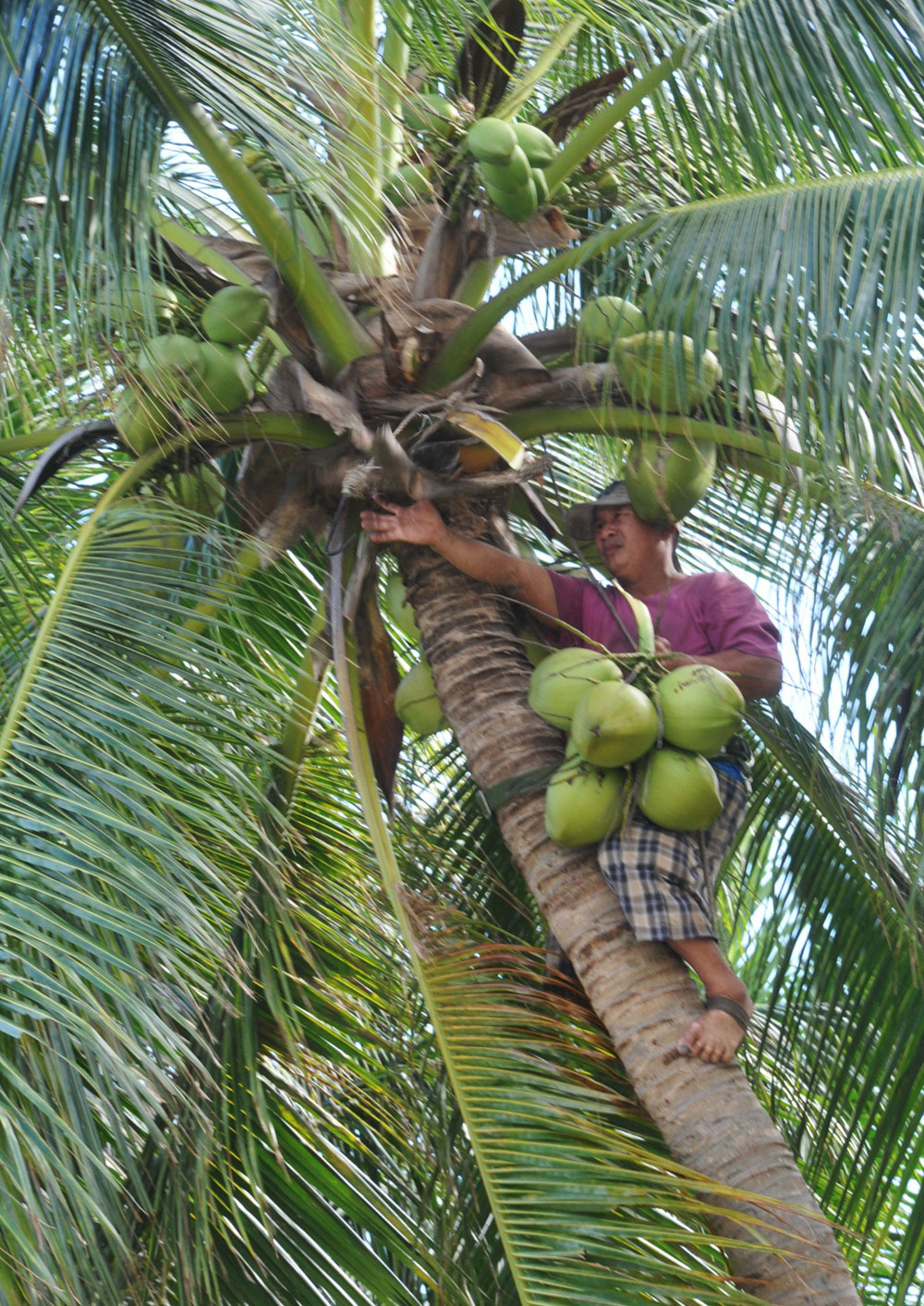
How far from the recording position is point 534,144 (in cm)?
338

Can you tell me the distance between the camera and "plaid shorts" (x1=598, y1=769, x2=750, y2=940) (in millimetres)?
3006

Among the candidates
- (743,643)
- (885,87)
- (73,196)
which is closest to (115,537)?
(73,196)

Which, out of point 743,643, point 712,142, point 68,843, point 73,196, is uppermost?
point 712,142

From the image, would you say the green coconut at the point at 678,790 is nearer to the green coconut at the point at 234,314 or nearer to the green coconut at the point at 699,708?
the green coconut at the point at 699,708

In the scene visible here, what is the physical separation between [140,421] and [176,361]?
16 cm

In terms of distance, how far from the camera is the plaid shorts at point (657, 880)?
3006mm

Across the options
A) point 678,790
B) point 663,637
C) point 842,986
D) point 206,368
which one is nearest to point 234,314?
point 206,368

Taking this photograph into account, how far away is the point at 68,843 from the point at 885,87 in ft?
7.62

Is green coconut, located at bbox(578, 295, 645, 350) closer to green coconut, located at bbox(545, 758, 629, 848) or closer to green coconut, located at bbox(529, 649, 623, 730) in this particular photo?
green coconut, located at bbox(529, 649, 623, 730)

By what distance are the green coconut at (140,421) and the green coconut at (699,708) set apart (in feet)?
3.94

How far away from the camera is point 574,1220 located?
271 cm

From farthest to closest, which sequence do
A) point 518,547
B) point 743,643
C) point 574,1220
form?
point 518,547 < point 743,643 < point 574,1220

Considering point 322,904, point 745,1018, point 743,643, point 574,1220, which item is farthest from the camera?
point 322,904

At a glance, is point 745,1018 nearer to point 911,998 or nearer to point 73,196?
point 911,998
